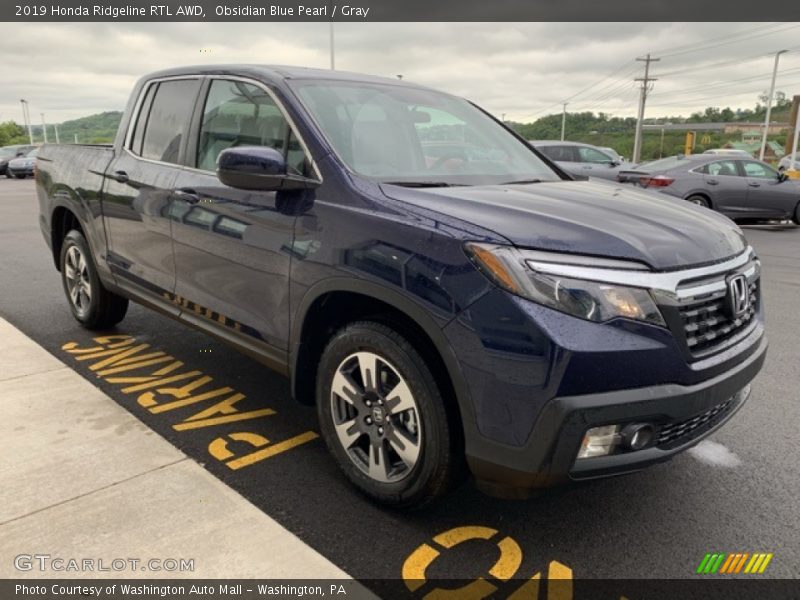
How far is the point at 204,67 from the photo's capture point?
3680mm

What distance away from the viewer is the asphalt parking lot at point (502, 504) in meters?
2.36

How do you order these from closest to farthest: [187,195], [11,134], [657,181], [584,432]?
[584,432] → [187,195] → [657,181] → [11,134]

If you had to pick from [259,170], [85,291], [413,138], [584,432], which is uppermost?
[413,138]

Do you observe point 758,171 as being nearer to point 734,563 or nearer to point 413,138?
point 413,138

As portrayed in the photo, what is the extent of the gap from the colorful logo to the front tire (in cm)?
98

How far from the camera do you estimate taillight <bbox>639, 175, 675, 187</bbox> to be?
12008 mm

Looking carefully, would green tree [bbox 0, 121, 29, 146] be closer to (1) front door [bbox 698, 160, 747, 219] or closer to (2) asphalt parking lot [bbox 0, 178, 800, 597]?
(1) front door [bbox 698, 160, 747, 219]

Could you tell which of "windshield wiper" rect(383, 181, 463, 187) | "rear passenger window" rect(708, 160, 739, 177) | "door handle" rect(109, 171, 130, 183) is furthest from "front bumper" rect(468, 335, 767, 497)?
"rear passenger window" rect(708, 160, 739, 177)

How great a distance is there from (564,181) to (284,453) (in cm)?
201

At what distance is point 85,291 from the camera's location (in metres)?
4.90

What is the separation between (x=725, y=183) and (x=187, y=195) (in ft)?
38.2

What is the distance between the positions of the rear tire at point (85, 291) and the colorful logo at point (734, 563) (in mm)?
4199

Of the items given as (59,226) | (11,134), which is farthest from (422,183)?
(11,134)

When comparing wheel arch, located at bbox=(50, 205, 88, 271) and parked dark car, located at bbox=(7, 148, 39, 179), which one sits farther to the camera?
parked dark car, located at bbox=(7, 148, 39, 179)
